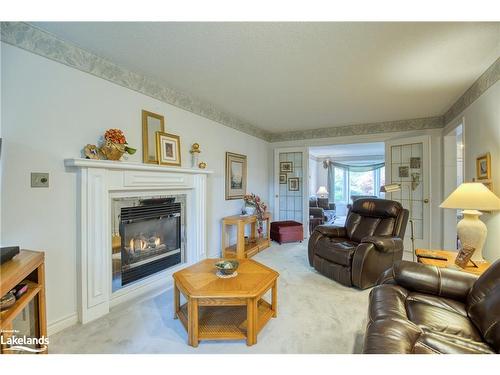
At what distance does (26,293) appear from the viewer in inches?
52.1

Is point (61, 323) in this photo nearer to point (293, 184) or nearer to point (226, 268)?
point (226, 268)

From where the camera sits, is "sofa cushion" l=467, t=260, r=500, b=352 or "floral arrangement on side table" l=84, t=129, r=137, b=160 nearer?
"sofa cushion" l=467, t=260, r=500, b=352

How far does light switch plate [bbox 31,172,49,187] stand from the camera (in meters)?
1.70

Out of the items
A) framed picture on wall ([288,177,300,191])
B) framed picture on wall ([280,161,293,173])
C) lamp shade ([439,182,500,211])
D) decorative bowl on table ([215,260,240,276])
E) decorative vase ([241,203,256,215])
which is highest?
framed picture on wall ([280,161,293,173])

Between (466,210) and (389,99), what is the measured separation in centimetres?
179

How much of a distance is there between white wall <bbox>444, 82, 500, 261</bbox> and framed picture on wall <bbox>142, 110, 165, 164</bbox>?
3.42 metres

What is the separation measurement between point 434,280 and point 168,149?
2775 millimetres

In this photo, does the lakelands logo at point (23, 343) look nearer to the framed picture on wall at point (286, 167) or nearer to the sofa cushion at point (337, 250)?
the sofa cushion at point (337, 250)

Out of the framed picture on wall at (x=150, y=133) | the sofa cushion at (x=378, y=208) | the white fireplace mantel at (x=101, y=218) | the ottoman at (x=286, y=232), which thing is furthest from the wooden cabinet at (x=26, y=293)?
the ottoman at (x=286, y=232)

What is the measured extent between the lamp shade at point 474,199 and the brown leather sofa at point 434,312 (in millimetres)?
→ 658

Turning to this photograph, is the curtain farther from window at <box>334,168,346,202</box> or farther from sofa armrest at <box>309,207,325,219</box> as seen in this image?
sofa armrest at <box>309,207,325,219</box>

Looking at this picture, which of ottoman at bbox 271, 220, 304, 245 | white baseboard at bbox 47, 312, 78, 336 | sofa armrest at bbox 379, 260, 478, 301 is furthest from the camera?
ottoman at bbox 271, 220, 304, 245

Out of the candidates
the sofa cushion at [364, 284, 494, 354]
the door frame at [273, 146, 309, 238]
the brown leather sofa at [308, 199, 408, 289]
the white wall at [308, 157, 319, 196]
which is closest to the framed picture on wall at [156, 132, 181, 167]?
the brown leather sofa at [308, 199, 408, 289]

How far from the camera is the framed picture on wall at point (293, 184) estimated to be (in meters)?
5.26
